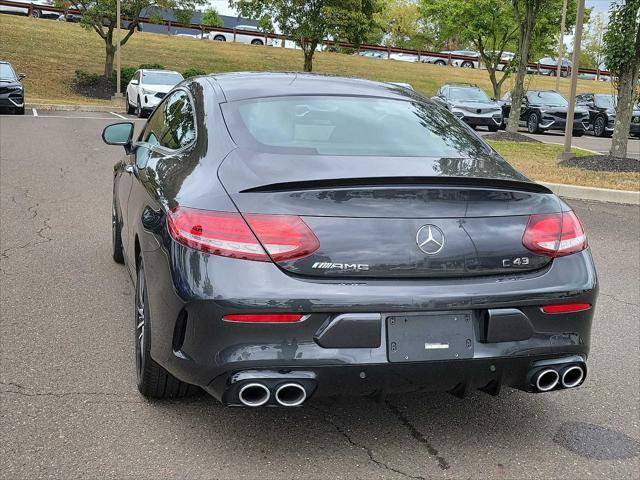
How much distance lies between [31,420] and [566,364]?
93.6 inches

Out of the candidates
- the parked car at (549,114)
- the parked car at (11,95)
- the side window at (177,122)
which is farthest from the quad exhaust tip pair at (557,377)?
the parked car at (549,114)

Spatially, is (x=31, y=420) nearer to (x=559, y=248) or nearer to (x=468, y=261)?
(x=468, y=261)

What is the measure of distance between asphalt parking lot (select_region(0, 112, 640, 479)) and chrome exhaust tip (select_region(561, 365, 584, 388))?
0.33m

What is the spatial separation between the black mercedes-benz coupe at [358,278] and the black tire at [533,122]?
24.6 m

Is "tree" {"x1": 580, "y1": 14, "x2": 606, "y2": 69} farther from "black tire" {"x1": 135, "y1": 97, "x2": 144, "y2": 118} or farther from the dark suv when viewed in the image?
"black tire" {"x1": 135, "y1": 97, "x2": 144, "y2": 118}

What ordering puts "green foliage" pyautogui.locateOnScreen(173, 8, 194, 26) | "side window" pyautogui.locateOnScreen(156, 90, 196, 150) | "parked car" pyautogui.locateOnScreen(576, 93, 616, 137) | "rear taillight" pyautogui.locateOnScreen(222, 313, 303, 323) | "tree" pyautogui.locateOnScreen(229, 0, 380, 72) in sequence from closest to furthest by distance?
"rear taillight" pyautogui.locateOnScreen(222, 313, 303, 323)
"side window" pyautogui.locateOnScreen(156, 90, 196, 150)
"parked car" pyautogui.locateOnScreen(576, 93, 616, 137)
"green foliage" pyautogui.locateOnScreen(173, 8, 194, 26)
"tree" pyautogui.locateOnScreen(229, 0, 380, 72)

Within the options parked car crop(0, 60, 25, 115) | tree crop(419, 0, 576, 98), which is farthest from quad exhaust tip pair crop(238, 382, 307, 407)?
tree crop(419, 0, 576, 98)

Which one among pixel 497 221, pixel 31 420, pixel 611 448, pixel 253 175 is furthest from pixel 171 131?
pixel 611 448

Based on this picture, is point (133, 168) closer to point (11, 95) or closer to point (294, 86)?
point (294, 86)

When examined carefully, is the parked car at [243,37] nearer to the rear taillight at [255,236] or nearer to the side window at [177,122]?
the side window at [177,122]

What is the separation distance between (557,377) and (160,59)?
4396 centimetres

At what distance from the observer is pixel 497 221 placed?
3.21m

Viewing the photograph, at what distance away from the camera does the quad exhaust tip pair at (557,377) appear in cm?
326

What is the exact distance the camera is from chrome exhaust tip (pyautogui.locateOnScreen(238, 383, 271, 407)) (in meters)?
3.01
